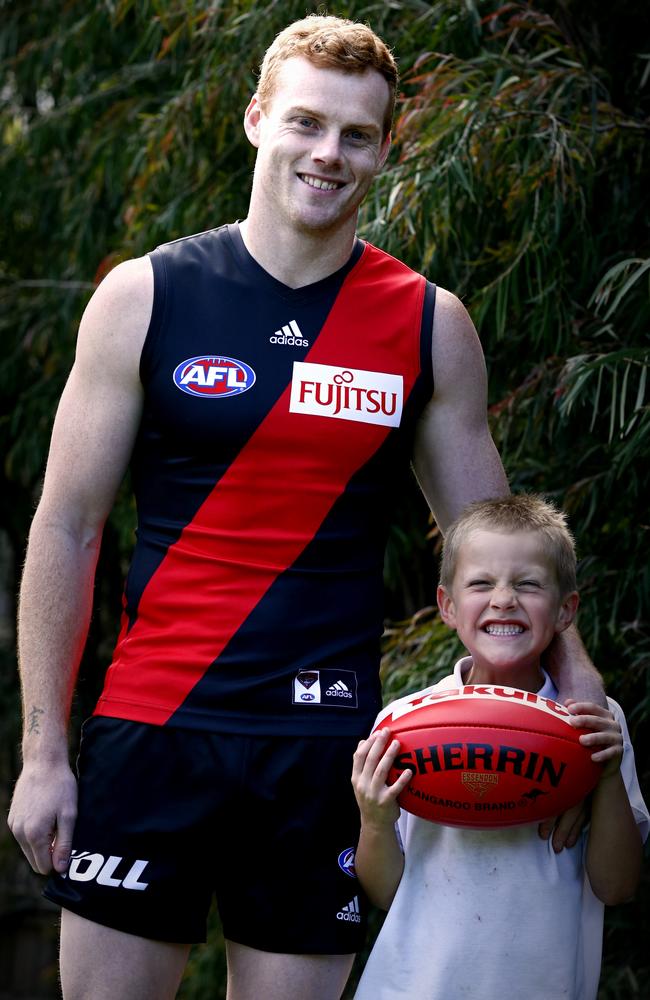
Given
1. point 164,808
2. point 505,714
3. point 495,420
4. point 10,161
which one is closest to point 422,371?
point 505,714

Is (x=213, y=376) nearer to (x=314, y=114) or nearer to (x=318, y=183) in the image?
(x=318, y=183)

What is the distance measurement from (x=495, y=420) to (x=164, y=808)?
2040 mm

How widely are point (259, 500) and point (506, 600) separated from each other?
1.51ft

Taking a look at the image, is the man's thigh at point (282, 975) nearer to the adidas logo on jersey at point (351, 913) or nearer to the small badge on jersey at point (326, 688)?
the adidas logo on jersey at point (351, 913)

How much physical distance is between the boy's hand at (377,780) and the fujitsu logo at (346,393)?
0.57m

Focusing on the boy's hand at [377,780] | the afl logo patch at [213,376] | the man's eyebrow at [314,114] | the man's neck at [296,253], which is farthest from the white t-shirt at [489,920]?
the man's eyebrow at [314,114]

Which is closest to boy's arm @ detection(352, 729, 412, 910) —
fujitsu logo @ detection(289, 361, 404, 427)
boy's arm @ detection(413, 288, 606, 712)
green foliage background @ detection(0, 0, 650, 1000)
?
boy's arm @ detection(413, 288, 606, 712)

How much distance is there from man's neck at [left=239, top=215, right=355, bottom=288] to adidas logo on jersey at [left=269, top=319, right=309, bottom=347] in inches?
3.8

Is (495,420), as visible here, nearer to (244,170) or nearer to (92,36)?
(244,170)

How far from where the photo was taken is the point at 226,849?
2.48m

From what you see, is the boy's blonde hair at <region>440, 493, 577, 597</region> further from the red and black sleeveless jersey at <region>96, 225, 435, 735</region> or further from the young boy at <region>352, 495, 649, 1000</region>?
the red and black sleeveless jersey at <region>96, 225, 435, 735</region>

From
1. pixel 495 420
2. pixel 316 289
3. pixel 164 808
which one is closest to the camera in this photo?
pixel 164 808

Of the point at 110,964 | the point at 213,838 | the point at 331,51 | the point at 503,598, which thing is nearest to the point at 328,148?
the point at 331,51

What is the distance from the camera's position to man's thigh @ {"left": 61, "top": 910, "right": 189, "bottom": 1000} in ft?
7.80
